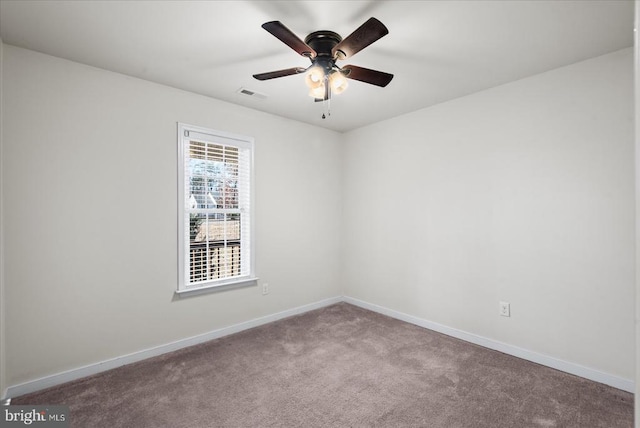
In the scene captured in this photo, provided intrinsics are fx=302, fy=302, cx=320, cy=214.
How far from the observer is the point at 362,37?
67.2 inches

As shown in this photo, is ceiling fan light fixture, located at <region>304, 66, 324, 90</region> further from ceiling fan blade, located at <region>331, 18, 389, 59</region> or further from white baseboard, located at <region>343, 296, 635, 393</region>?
white baseboard, located at <region>343, 296, 635, 393</region>

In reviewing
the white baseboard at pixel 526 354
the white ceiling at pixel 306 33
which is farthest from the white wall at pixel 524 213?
the white ceiling at pixel 306 33

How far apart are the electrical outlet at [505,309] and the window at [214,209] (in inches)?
103

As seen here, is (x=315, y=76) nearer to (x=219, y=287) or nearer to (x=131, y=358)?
(x=219, y=287)

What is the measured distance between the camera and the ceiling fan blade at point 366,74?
80.6 inches

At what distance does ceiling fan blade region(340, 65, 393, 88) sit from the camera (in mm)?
2047

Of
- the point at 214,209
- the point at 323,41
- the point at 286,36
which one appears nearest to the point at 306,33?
the point at 323,41

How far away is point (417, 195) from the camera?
11.9 feet

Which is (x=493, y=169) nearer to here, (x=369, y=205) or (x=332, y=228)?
(x=369, y=205)

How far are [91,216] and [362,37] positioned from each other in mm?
2520

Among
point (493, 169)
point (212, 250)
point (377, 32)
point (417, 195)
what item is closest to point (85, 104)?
point (212, 250)

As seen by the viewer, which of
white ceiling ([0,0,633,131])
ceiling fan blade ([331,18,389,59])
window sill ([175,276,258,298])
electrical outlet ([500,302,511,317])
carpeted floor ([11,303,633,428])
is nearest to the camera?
ceiling fan blade ([331,18,389,59])

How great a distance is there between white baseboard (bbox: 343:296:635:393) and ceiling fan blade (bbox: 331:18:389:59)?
291 cm

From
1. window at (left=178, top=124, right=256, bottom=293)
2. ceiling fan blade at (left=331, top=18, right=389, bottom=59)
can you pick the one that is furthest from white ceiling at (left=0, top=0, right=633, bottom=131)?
window at (left=178, top=124, right=256, bottom=293)
